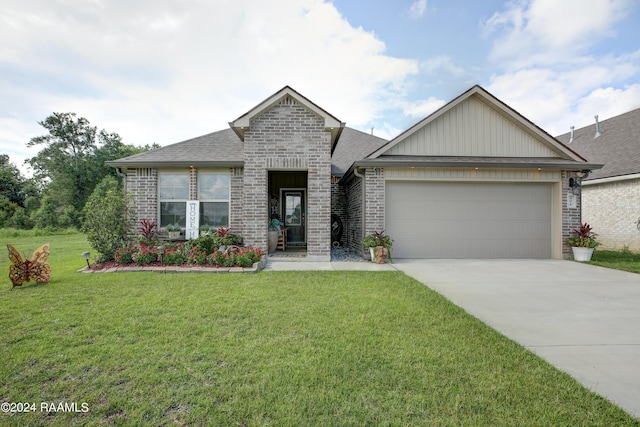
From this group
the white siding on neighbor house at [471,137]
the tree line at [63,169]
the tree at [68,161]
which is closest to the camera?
the white siding on neighbor house at [471,137]

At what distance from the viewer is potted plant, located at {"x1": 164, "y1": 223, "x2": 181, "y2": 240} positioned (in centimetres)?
919

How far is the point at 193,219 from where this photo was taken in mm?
9234

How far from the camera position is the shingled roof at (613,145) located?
39.8 feet

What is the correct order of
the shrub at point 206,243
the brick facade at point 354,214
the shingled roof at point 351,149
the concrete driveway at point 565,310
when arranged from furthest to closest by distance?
1. the shingled roof at point 351,149
2. the brick facade at point 354,214
3. the shrub at point 206,243
4. the concrete driveway at point 565,310

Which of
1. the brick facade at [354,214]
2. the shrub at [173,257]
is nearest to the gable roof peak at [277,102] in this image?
the brick facade at [354,214]

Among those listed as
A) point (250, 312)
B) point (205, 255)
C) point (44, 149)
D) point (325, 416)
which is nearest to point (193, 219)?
point (205, 255)

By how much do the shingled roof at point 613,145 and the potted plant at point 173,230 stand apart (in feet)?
55.6

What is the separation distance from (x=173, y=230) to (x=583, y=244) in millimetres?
12741

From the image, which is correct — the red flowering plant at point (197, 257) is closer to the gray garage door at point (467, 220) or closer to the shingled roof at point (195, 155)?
the shingled roof at point (195, 155)

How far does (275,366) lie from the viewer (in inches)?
105

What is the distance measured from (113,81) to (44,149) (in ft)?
83.7

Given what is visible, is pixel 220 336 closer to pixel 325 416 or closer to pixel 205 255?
pixel 325 416

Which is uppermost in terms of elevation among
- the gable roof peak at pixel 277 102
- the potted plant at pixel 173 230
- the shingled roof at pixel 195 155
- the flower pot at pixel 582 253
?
the gable roof peak at pixel 277 102

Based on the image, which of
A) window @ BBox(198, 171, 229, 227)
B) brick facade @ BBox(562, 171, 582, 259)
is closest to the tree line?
window @ BBox(198, 171, 229, 227)
